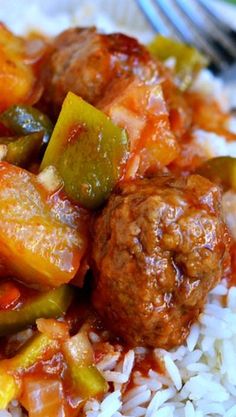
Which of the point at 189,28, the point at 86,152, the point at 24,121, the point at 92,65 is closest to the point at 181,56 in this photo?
the point at 189,28

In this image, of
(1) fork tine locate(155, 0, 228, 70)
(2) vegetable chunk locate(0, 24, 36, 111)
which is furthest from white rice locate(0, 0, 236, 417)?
(1) fork tine locate(155, 0, 228, 70)

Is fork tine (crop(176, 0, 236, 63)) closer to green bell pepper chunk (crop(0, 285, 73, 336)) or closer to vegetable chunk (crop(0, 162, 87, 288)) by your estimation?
vegetable chunk (crop(0, 162, 87, 288))

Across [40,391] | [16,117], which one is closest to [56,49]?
[16,117]

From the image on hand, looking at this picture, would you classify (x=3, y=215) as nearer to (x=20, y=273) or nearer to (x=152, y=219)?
(x=20, y=273)

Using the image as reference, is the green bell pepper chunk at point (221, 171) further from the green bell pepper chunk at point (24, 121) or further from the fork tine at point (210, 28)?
the fork tine at point (210, 28)

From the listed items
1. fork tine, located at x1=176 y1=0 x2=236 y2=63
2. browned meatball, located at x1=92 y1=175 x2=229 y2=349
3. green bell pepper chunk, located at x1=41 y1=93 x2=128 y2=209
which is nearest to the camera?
browned meatball, located at x1=92 y1=175 x2=229 y2=349

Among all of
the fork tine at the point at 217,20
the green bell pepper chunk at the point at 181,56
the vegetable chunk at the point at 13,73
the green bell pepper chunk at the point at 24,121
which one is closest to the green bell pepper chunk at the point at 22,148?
the green bell pepper chunk at the point at 24,121

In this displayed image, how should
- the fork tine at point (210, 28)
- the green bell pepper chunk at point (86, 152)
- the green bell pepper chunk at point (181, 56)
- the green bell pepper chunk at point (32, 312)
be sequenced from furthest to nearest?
the fork tine at point (210, 28) → the green bell pepper chunk at point (181, 56) → the green bell pepper chunk at point (86, 152) → the green bell pepper chunk at point (32, 312)
